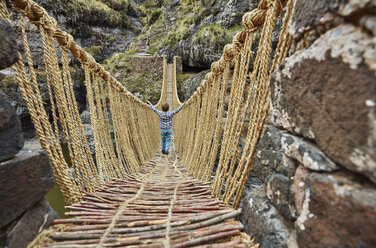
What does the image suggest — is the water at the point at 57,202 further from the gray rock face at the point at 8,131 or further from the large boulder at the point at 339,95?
the large boulder at the point at 339,95

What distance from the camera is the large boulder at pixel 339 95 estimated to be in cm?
35

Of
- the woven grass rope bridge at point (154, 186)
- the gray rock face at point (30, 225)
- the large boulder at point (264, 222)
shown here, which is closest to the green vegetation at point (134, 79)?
the woven grass rope bridge at point (154, 186)

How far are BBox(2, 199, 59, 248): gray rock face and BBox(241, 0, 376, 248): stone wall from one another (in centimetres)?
78

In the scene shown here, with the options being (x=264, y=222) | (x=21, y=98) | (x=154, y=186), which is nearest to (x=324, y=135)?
(x=264, y=222)

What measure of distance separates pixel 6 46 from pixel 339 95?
0.89 metres

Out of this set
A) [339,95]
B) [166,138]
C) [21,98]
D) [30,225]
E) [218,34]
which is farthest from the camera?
[21,98]

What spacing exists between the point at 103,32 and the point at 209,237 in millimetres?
17944

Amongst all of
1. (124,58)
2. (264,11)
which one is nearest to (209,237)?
(264,11)

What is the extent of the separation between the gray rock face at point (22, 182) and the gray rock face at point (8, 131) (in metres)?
0.03

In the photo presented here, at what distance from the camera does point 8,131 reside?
0.60m

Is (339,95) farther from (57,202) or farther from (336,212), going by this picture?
(57,202)

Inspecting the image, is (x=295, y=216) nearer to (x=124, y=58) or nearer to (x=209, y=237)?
(x=209, y=237)

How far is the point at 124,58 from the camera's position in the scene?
9.75 m

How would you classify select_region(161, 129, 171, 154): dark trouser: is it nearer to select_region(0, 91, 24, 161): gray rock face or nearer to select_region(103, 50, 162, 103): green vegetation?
select_region(0, 91, 24, 161): gray rock face
